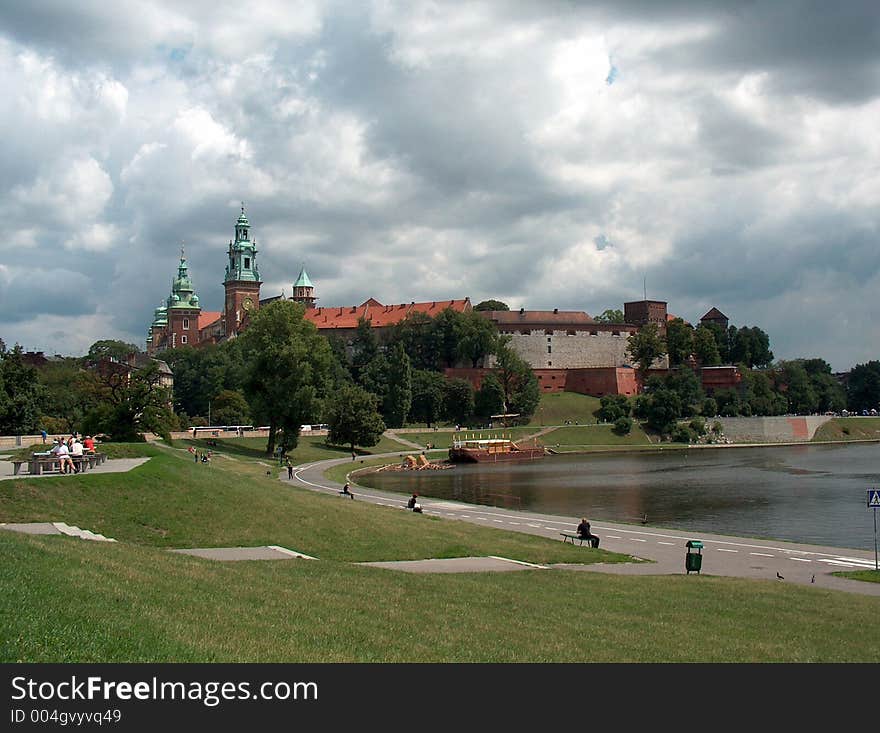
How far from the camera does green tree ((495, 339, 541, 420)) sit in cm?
10738

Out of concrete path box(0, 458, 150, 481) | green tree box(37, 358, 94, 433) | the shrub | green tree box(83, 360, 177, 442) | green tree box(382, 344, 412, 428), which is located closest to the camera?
concrete path box(0, 458, 150, 481)

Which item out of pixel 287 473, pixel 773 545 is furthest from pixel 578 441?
pixel 773 545

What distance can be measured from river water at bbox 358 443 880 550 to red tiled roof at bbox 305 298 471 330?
5818 cm

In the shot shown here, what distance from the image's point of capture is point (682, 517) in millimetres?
36250

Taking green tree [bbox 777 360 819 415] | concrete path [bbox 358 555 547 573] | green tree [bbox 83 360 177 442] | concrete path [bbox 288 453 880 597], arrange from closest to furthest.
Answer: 1. concrete path [bbox 358 555 547 573]
2. concrete path [bbox 288 453 880 597]
3. green tree [bbox 83 360 177 442]
4. green tree [bbox 777 360 819 415]

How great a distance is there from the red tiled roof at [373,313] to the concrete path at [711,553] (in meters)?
103

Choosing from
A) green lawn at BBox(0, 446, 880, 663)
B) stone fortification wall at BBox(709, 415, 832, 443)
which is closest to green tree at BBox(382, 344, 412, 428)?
stone fortification wall at BBox(709, 415, 832, 443)

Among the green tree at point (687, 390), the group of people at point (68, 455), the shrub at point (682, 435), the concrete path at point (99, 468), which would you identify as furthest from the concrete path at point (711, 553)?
the green tree at point (687, 390)

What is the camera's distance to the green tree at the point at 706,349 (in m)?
128

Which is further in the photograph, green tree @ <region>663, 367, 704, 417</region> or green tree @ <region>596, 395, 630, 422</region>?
green tree @ <region>663, 367, 704, 417</region>

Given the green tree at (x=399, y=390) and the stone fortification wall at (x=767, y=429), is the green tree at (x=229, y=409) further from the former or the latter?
the stone fortification wall at (x=767, y=429)

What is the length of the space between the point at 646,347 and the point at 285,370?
244ft

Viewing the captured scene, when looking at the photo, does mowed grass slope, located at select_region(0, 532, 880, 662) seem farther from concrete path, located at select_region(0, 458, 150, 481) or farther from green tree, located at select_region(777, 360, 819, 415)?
green tree, located at select_region(777, 360, 819, 415)
